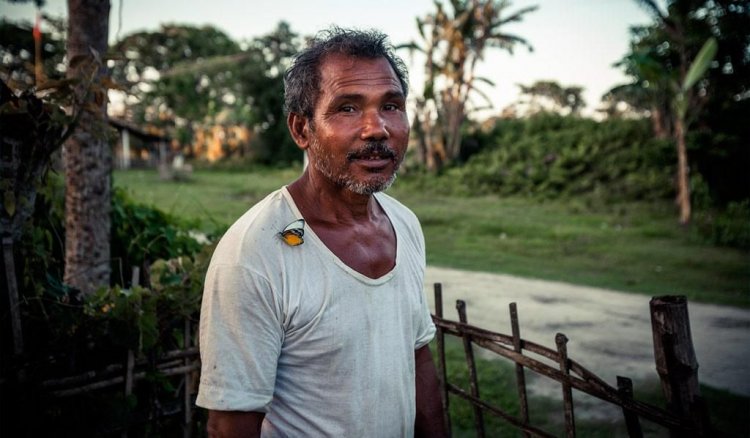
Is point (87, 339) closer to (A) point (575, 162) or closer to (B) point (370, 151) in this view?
(B) point (370, 151)

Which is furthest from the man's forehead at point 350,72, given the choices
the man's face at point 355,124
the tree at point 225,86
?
the tree at point 225,86

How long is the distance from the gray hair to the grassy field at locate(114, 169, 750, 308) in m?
3.32

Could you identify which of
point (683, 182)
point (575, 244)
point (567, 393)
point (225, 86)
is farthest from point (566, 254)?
point (225, 86)

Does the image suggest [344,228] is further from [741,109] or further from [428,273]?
[741,109]

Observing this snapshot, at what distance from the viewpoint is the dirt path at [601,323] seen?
492 cm

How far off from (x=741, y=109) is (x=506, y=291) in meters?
11.6

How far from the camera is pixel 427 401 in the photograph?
70.4 inches

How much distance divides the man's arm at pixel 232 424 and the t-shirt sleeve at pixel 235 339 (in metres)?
0.04

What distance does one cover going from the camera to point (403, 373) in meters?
1.55

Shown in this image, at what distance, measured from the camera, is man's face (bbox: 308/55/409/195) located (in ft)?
4.99

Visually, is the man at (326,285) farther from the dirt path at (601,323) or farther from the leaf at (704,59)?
the leaf at (704,59)

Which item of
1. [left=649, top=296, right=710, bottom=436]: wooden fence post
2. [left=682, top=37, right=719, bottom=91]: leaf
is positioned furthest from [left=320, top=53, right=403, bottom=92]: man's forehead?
[left=682, top=37, right=719, bottom=91]: leaf

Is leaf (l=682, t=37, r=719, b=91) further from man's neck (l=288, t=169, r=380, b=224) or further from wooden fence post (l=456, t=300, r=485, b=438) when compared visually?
man's neck (l=288, t=169, r=380, b=224)

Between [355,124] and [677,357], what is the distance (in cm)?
128
